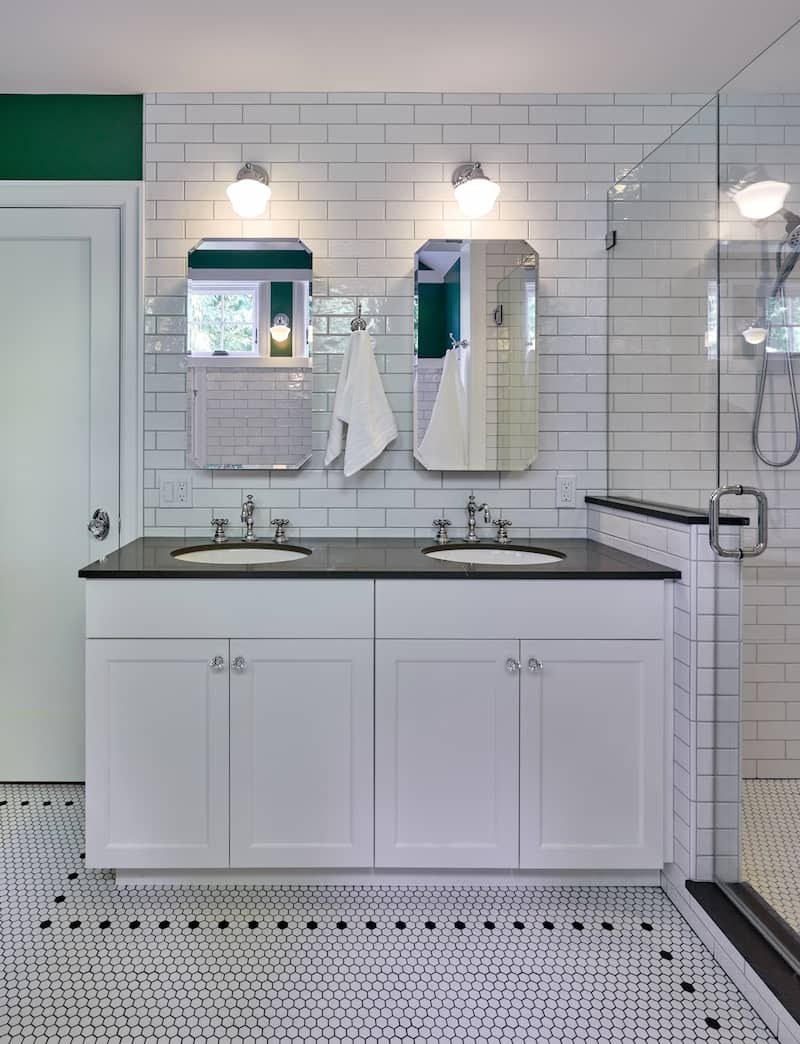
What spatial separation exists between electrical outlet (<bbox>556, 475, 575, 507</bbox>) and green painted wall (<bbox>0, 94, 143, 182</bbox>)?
1858 mm

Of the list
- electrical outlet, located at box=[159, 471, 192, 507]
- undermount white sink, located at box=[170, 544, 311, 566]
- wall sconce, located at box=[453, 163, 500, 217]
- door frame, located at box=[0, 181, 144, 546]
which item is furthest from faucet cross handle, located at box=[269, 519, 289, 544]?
wall sconce, located at box=[453, 163, 500, 217]

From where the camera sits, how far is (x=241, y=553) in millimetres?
2312

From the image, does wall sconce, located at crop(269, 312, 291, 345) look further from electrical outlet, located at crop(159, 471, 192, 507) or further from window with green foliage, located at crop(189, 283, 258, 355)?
electrical outlet, located at crop(159, 471, 192, 507)

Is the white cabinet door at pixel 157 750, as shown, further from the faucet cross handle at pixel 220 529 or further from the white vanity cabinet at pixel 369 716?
the faucet cross handle at pixel 220 529

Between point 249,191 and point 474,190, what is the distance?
772 millimetres

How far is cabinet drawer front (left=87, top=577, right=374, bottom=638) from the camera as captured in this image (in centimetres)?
182

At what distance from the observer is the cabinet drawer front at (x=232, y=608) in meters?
1.82

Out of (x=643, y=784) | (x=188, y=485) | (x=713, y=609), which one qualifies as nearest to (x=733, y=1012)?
(x=643, y=784)

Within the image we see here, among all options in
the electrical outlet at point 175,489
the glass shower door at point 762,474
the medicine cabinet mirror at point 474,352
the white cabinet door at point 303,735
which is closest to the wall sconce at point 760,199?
the glass shower door at point 762,474

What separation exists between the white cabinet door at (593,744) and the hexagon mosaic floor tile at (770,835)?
221 millimetres

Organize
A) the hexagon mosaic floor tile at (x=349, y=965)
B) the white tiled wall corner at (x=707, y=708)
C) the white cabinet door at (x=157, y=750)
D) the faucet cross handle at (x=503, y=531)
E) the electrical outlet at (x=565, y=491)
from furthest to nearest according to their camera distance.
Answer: the electrical outlet at (x=565, y=491) < the faucet cross handle at (x=503, y=531) < the white cabinet door at (x=157, y=750) < the white tiled wall corner at (x=707, y=708) < the hexagon mosaic floor tile at (x=349, y=965)

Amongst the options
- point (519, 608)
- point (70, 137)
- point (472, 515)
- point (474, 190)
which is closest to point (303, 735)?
point (519, 608)

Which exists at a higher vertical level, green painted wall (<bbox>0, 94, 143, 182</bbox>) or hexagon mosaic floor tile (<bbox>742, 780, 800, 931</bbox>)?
green painted wall (<bbox>0, 94, 143, 182</bbox>)

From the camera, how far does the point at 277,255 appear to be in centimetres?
234
